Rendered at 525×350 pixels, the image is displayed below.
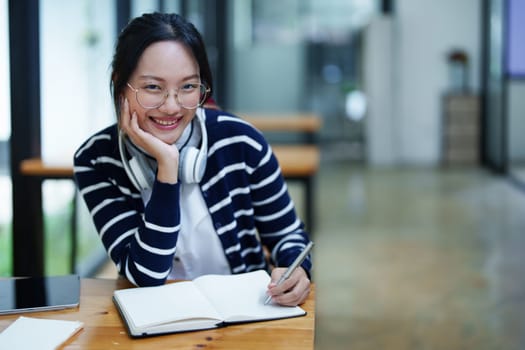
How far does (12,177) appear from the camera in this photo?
9.53 feet

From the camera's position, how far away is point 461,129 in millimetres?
9031

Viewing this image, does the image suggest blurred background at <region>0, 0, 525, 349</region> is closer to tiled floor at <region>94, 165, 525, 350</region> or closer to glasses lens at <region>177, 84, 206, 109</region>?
tiled floor at <region>94, 165, 525, 350</region>

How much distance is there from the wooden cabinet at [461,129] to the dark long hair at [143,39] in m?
7.71

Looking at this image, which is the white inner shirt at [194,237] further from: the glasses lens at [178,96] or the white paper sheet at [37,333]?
the white paper sheet at [37,333]

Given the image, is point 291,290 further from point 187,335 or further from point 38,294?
point 38,294

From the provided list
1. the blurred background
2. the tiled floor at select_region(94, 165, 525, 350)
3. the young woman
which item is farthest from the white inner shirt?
the tiled floor at select_region(94, 165, 525, 350)

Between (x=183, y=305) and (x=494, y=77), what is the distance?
750 cm

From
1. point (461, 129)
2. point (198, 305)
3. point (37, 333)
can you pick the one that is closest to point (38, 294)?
point (37, 333)

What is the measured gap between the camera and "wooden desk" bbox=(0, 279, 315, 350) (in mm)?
1198

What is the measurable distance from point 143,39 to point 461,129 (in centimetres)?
789

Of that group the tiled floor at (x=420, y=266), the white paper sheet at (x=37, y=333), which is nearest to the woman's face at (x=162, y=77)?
the white paper sheet at (x=37, y=333)

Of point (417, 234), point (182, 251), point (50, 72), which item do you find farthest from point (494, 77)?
point (182, 251)

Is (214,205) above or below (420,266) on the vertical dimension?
above

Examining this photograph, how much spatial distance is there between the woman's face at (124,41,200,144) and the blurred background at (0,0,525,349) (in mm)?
1012
